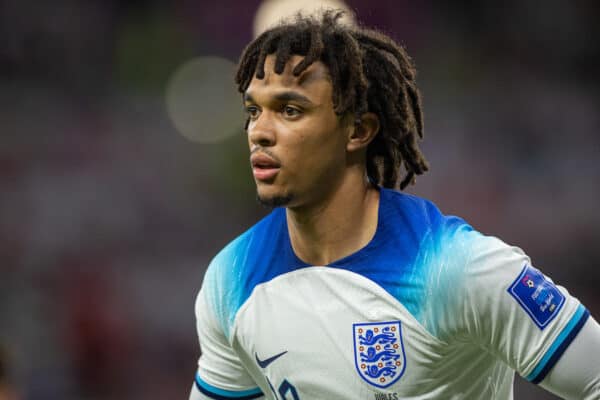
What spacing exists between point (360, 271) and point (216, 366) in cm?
77

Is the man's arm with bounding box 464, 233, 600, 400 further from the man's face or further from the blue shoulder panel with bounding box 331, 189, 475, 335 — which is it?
the man's face

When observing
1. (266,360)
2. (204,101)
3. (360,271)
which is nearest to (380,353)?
(360,271)

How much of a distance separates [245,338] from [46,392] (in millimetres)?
4688

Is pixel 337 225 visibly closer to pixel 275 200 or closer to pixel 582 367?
pixel 275 200

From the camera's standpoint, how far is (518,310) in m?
2.46

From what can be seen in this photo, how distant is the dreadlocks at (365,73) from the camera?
2.76 meters

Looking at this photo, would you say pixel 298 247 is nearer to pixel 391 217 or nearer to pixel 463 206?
pixel 391 217

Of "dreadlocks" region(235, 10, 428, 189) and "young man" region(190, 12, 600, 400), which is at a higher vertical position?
"dreadlocks" region(235, 10, 428, 189)

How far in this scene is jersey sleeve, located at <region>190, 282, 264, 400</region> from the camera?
307 centimetres

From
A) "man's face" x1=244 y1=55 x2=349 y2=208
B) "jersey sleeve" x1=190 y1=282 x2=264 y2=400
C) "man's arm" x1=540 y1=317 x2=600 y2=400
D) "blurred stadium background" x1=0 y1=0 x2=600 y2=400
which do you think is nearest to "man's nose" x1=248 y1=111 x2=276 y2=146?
"man's face" x1=244 y1=55 x2=349 y2=208

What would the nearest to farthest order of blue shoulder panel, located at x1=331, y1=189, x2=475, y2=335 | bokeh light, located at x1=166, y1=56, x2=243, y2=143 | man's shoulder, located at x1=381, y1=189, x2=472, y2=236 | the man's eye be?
1. blue shoulder panel, located at x1=331, y1=189, x2=475, y2=335
2. man's shoulder, located at x1=381, y1=189, x2=472, y2=236
3. the man's eye
4. bokeh light, located at x1=166, y1=56, x2=243, y2=143

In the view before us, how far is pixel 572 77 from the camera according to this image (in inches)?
347

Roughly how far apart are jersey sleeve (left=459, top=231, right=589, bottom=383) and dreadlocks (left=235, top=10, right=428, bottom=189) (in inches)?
22.9

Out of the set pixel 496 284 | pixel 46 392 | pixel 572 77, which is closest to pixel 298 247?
pixel 496 284
